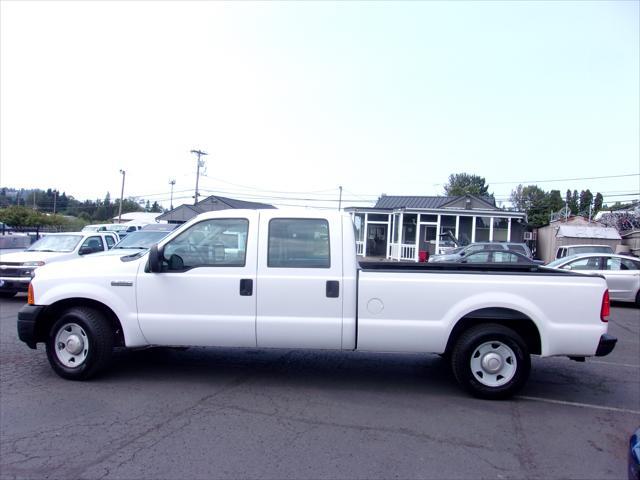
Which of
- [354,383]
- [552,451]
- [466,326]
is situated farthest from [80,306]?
[552,451]

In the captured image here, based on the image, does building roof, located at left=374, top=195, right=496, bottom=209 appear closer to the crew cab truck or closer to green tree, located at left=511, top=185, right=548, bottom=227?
the crew cab truck

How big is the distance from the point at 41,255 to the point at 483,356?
37.1 ft

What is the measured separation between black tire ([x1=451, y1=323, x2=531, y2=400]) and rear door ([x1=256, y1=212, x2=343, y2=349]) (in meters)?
1.33

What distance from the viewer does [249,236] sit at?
19.3ft

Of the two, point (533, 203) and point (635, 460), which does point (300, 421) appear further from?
point (533, 203)

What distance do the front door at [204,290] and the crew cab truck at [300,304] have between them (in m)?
0.01

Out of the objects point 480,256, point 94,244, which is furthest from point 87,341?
point 480,256

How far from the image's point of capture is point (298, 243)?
587 cm

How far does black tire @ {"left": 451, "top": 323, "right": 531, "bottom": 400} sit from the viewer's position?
5.60m

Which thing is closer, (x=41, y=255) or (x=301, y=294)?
(x=301, y=294)

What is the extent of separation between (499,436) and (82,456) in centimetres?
352

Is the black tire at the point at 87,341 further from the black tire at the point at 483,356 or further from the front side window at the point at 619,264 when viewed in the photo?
the front side window at the point at 619,264

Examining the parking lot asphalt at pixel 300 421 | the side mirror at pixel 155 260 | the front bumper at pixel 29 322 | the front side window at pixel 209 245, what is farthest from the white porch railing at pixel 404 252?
the front bumper at pixel 29 322

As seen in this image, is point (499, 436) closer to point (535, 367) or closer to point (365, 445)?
point (365, 445)
